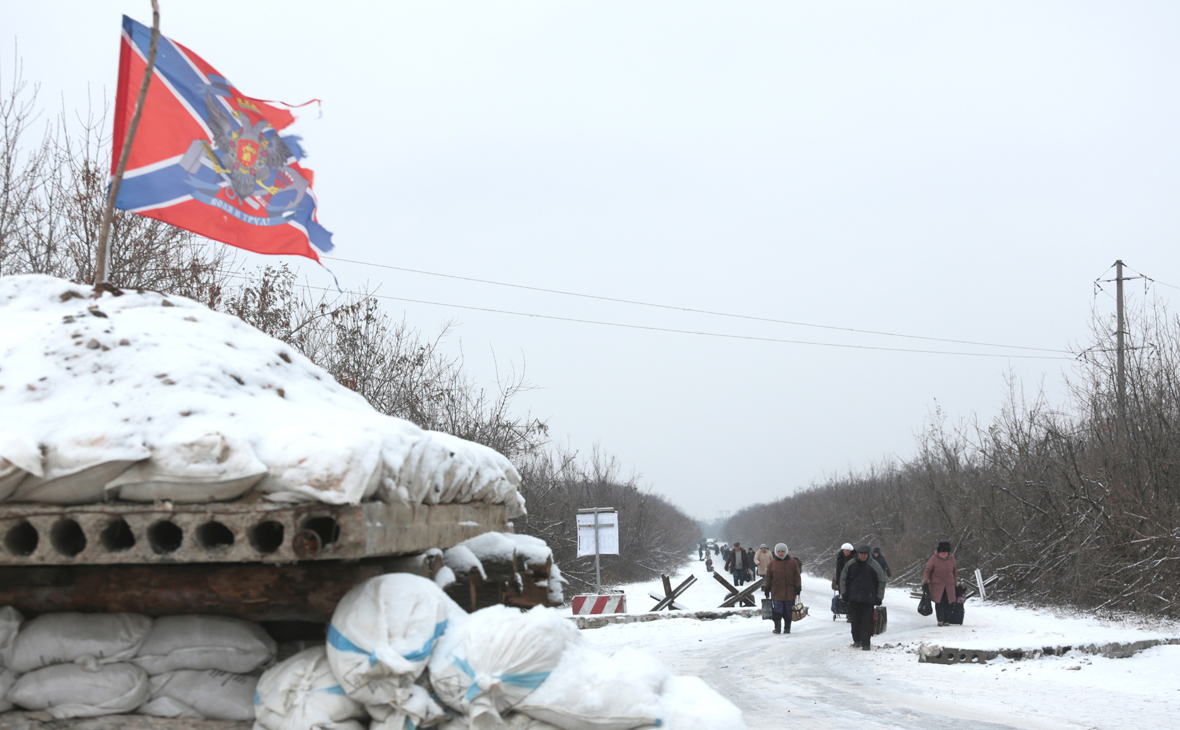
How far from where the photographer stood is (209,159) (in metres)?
6.09

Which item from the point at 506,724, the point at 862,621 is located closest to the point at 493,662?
the point at 506,724

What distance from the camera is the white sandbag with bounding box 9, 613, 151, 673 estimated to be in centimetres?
284

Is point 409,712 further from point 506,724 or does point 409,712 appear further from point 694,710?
point 694,710

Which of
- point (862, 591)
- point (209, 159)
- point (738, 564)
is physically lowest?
point (738, 564)

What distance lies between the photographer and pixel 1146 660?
11.3 metres

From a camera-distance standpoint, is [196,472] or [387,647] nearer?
[196,472]

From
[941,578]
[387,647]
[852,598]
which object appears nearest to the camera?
[387,647]

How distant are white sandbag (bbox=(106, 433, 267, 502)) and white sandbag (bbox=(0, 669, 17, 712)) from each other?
2.73 ft

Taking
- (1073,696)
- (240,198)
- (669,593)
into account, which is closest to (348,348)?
(669,593)

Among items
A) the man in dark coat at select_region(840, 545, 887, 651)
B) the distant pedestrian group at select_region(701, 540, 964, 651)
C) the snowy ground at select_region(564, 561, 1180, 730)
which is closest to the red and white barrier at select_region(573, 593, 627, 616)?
the snowy ground at select_region(564, 561, 1180, 730)

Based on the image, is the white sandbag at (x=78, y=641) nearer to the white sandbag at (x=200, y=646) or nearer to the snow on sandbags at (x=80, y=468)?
the white sandbag at (x=200, y=646)

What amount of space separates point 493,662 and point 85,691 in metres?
1.24

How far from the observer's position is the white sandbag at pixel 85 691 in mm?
2803

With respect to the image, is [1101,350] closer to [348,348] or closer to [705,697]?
[348,348]
